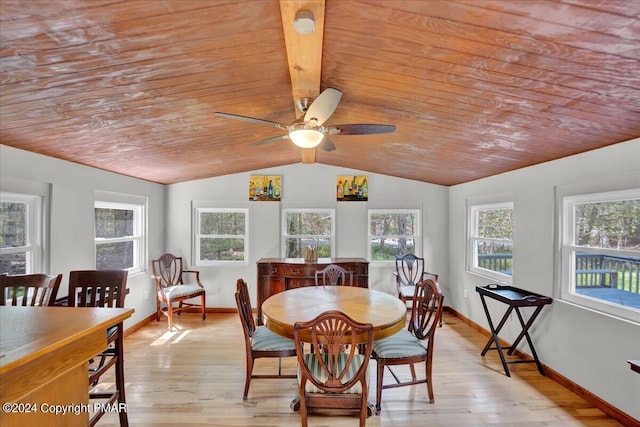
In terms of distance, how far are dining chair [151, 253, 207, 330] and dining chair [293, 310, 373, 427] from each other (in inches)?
114

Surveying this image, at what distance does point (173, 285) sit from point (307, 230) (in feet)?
7.23

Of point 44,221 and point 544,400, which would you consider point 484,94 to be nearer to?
point 544,400

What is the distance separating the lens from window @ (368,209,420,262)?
17.2ft

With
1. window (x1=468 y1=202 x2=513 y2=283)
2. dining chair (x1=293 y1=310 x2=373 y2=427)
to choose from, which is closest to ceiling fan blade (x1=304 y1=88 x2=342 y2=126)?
dining chair (x1=293 y1=310 x2=373 y2=427)

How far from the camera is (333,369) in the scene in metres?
1.99

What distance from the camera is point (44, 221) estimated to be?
300 cm

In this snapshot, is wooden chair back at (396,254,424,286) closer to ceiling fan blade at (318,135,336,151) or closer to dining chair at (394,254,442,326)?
dining chair at (394,254,442,326)

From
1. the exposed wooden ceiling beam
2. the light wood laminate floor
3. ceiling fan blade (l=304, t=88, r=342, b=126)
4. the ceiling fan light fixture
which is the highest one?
the exposed wooden ceiling beam

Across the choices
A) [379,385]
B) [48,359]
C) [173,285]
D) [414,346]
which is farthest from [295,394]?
[173,285]

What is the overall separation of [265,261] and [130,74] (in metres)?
3.16

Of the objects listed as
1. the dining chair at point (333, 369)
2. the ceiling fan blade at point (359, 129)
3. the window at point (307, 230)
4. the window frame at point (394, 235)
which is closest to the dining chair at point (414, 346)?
the dining chair at point (333, 369)

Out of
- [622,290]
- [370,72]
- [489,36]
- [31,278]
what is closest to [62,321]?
[31,278]

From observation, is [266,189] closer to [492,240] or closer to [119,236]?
[119,236]

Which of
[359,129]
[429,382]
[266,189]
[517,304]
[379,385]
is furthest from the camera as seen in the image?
[266,189]
